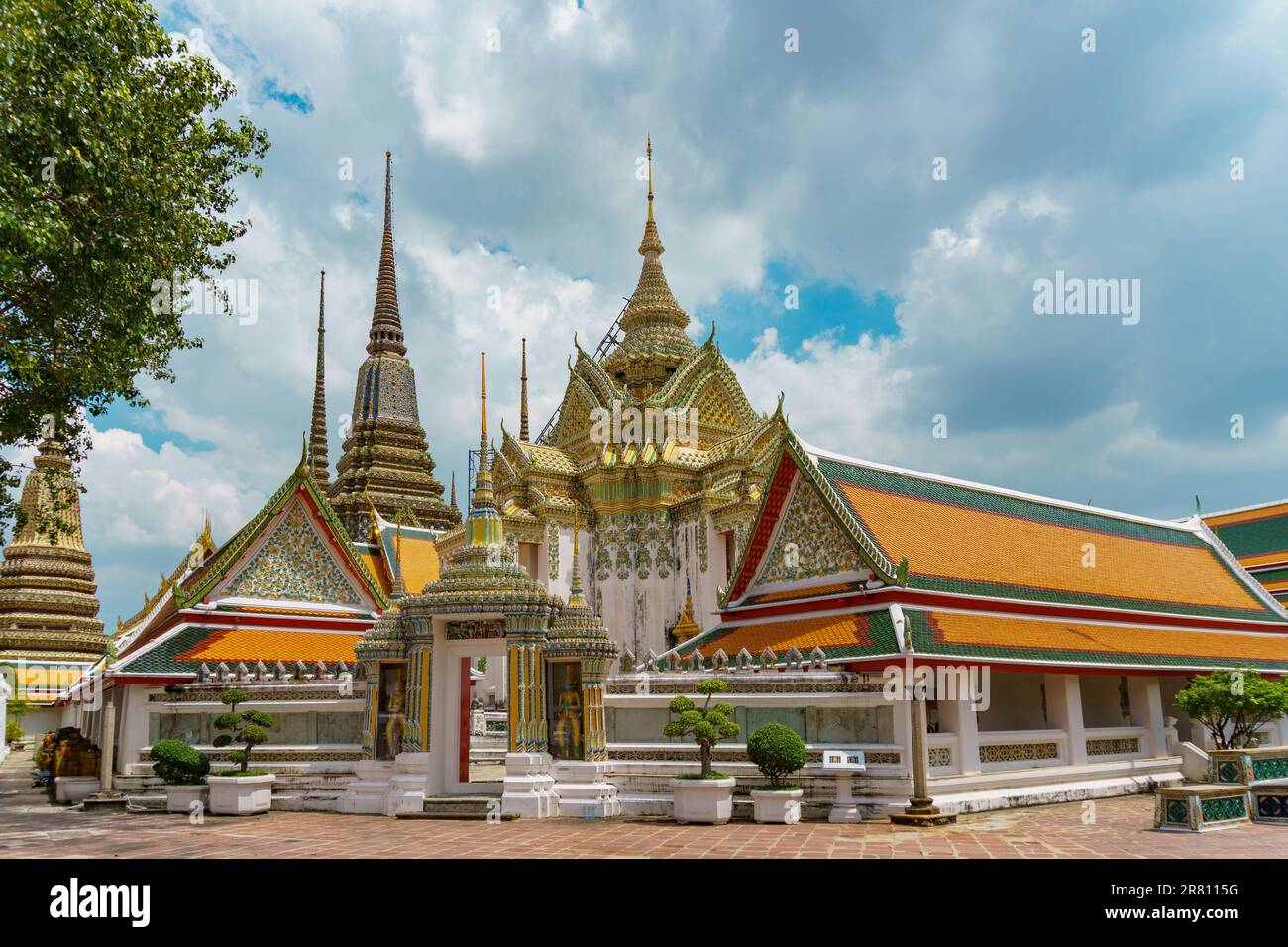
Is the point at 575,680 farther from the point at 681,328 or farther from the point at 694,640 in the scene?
the point at 681,328

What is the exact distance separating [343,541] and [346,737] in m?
6.48

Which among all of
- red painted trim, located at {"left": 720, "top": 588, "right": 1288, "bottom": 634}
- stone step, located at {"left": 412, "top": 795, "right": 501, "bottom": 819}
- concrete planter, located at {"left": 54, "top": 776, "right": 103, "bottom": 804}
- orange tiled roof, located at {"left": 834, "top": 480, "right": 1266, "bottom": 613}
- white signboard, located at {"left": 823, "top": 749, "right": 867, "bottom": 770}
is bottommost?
concrete planter, located at {"left": 54, "top": 776, "right": 103, "bottom": 804}

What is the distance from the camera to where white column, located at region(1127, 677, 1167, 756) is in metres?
18.0

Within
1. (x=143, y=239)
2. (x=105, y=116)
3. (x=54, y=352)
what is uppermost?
(x=105, y=116)

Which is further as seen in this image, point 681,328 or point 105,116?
point 681,328

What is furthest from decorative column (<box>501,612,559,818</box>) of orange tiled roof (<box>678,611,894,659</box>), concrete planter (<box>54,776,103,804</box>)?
concrete planter (<box>54,776,103,804</box>)

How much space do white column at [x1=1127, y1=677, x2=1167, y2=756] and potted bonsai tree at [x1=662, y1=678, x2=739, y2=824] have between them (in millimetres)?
9226

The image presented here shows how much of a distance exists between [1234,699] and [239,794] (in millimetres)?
15154

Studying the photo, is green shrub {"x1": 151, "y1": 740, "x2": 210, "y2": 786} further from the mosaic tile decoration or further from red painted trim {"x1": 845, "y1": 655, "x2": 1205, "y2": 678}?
red painted trim {"x1": 845, "y1": 655, "x2": 1205, "y2": 678}

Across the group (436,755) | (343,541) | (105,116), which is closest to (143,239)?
(105,116)

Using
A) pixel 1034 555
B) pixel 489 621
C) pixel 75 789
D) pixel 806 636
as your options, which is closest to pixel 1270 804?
pixel 806 636

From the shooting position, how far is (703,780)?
1299cm

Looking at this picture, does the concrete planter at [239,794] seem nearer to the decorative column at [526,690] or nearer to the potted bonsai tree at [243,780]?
the potted bonsai tree at [243,780]

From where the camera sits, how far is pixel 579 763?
1443 centimetres
